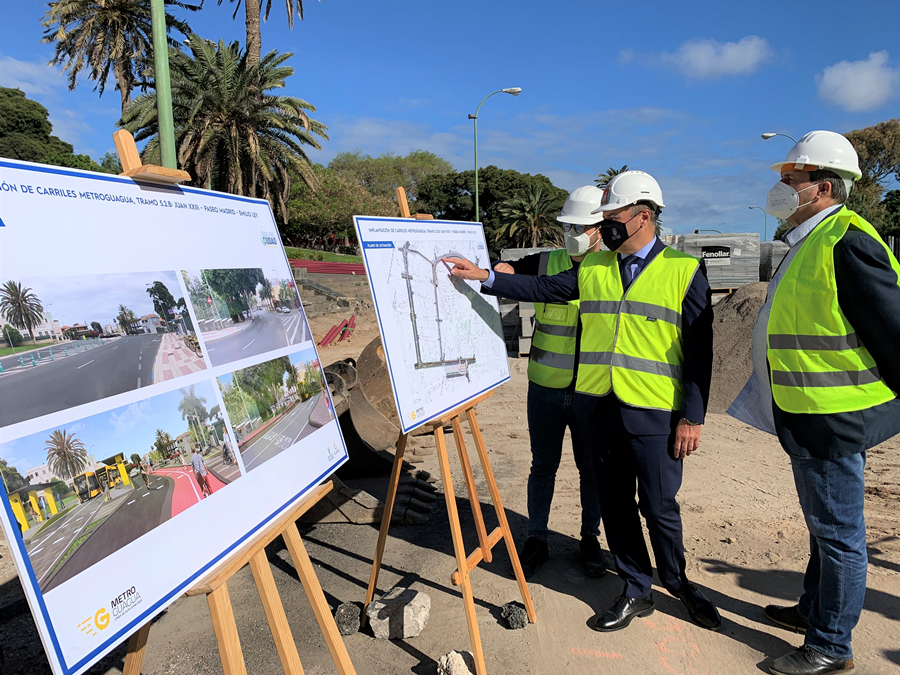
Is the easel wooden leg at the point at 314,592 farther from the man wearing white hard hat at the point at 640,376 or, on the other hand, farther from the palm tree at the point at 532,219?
the palm tree at the point at 532,219

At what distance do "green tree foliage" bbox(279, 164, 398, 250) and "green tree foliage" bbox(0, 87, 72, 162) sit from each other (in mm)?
15260

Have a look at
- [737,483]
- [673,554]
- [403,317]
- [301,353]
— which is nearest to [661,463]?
[673,554]

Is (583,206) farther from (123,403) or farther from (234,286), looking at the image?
(123,403)

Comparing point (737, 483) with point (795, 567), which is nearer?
point (795, 567)

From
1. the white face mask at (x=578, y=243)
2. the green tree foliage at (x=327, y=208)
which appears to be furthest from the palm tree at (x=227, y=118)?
the green tree foliage at (x=327, y=208)

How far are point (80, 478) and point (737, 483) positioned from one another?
502 centimetres

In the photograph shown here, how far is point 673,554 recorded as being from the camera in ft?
10.2

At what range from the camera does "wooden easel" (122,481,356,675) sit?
5.75 feet

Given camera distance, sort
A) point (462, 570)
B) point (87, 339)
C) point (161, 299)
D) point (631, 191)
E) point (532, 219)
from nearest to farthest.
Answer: point (87, 339), point (161, 299), point (462, 570), point (631, 191), point (532, 219)

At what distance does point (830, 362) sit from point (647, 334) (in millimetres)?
791

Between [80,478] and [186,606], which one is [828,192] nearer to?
[80,478]

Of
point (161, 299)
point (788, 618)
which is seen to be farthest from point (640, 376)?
point (161, 299)

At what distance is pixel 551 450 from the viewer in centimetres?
369

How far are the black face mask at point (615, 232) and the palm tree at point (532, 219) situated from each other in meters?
36.4
